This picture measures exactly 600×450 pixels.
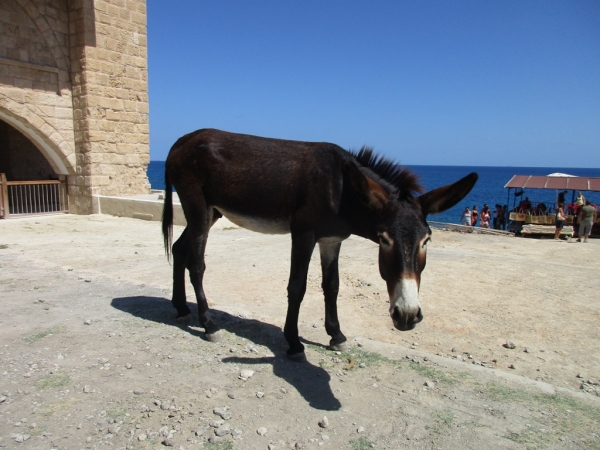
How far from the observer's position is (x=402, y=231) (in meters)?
2.81

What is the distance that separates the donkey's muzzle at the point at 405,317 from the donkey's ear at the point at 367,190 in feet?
2.54

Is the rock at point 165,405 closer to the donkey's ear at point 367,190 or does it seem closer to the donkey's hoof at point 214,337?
the donkey's hoof at point 214,337

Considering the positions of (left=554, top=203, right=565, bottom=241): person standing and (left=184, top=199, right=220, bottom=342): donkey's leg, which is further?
(left=554, top=203, right=565, bottom=241): person standing

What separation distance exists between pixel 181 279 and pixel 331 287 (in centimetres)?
159

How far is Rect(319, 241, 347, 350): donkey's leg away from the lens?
3885 millimetres

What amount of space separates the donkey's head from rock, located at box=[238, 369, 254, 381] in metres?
1.29

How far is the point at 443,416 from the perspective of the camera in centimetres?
287

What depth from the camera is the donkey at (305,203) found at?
2820 mm

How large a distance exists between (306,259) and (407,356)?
4.34 ft

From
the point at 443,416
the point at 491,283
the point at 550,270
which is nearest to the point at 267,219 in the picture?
the point at 443,416

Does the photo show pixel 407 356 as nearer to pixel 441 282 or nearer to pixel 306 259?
pixel 306 259

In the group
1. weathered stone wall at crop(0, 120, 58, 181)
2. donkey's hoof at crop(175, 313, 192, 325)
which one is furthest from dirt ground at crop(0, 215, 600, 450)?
weathered stone wall at crop(0, 120, 58, 181)

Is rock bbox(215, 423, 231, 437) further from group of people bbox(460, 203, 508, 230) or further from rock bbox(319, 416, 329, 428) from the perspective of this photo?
group of people bbox(460, 203, 508, 230)

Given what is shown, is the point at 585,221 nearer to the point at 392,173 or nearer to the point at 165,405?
the point at 392,173
